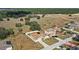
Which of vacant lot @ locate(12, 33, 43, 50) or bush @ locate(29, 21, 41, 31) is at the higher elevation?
bush @ locate(29, 21, 41, 31)

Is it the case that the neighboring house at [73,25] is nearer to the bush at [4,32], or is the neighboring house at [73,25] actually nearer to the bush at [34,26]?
the bush at [34,26]

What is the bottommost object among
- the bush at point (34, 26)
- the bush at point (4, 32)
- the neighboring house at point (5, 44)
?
the neighboring house at point (5, 44)

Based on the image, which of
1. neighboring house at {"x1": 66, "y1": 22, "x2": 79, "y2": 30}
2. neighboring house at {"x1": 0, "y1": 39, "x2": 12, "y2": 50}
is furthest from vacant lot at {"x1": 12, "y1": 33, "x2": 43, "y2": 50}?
neighboring house at {"x1": 66, "y1": 22, "x2": 79, "y2": 30}

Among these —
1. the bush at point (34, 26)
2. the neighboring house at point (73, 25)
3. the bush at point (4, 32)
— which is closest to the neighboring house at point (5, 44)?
the bush at point (4, 32)

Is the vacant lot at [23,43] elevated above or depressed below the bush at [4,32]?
below

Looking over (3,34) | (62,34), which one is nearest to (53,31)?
(62,34)

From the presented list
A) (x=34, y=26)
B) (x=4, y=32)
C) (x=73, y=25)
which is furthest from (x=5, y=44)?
(x=73, y=25)

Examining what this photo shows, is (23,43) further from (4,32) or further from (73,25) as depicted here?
(73,25)

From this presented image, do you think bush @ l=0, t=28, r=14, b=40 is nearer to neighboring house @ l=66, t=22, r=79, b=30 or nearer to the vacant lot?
the vacant lot

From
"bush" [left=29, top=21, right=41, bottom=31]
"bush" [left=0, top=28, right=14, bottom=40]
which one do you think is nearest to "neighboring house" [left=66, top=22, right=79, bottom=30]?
"bush" [left=29, top=21, right=41, bottom=31]

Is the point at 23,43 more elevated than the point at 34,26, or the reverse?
the point at 34,26

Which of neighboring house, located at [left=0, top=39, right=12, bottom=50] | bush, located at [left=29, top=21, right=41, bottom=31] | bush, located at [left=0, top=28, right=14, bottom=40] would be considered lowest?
neighboring house, located at [left=0, top=39, right=12, bottom=50]
